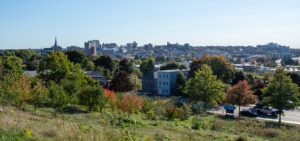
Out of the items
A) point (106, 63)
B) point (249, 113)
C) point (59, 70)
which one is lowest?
point (249, 113)

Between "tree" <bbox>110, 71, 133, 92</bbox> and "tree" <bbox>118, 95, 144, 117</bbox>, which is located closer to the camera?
"tree" <bbox>118, 95, 144, 117</bbox>

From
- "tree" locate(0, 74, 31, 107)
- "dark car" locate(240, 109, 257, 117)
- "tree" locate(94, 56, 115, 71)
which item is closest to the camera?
"tree" locate(0, 74, 31, 107)

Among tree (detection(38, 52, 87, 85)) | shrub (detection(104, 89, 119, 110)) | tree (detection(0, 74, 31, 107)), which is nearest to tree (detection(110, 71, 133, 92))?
tree (detection(38, 52, 87, 85))

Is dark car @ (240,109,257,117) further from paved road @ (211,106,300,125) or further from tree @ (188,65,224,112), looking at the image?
tree @ (188,65,224,112)

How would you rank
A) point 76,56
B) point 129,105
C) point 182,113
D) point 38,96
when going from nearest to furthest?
point 38,96 → point 129,105 → point 182,113 → point 76,56

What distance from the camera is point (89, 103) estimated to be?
2580 centimetres

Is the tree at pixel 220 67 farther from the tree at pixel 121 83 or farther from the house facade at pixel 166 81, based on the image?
the tree at pixel 121 83

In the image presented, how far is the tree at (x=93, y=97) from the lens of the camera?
84.0 ft

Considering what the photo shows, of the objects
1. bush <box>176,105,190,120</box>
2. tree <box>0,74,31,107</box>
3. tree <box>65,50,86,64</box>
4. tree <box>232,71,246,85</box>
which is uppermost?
tree <box>65,50,86,64</box>

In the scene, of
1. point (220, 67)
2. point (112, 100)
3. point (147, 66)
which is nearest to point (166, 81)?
point (220, 67)

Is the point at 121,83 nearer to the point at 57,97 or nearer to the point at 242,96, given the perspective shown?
the point at 242,96

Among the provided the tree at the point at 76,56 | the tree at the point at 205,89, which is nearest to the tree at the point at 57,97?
the tree at the point at 205,89

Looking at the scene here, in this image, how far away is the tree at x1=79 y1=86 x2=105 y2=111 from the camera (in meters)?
25.6

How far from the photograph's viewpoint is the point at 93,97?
1009 inches
